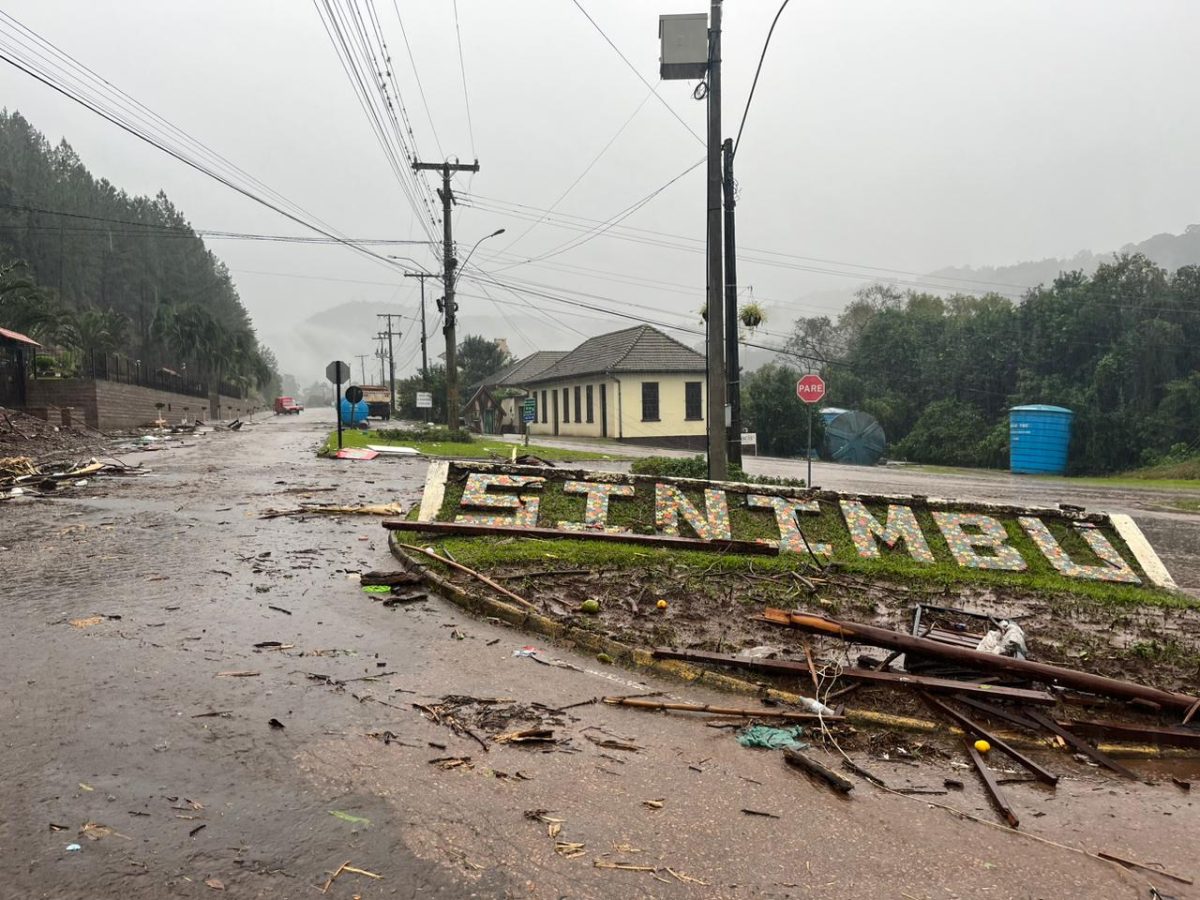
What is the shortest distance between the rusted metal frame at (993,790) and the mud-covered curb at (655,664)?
12.1 inches

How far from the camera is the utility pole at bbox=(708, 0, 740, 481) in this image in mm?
12375

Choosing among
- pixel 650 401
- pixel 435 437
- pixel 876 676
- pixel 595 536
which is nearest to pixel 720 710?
pixel 876 676

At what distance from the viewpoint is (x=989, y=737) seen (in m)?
4.32

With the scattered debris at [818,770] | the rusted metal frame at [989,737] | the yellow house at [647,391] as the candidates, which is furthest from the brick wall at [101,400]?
the rusted metal frame at [989,737]

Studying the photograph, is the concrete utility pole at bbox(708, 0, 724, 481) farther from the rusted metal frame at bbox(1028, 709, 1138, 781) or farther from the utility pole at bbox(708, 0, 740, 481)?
the rusted metal frame at bbox(1028, 709, 1138, 781)

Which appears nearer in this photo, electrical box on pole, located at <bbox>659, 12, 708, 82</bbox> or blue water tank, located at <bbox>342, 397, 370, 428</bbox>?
electrical box on pole, located at <bbox>659, 12, 708, 82</bbox>

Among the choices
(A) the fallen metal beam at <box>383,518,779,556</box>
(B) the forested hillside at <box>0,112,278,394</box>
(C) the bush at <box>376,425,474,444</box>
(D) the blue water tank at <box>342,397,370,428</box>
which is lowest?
(A) the fallen metal beam at <box>383,518,779,556</box>

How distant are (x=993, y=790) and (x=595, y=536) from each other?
616 centimetres

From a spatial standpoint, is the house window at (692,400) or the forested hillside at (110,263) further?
the forested hillside at (110,263)

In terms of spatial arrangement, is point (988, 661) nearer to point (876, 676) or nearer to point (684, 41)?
point (876, 676)

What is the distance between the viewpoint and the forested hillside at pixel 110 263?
66.2m

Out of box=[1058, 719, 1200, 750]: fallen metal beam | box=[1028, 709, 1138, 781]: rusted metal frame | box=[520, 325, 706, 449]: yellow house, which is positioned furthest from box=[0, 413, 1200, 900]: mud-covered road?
box=[520, 325, 706, 449]: yellow house

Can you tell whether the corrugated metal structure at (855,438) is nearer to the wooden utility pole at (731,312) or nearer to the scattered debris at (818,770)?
the wooden utility pole at (731,312)

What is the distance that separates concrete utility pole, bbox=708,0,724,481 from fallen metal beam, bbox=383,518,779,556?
3.34m
